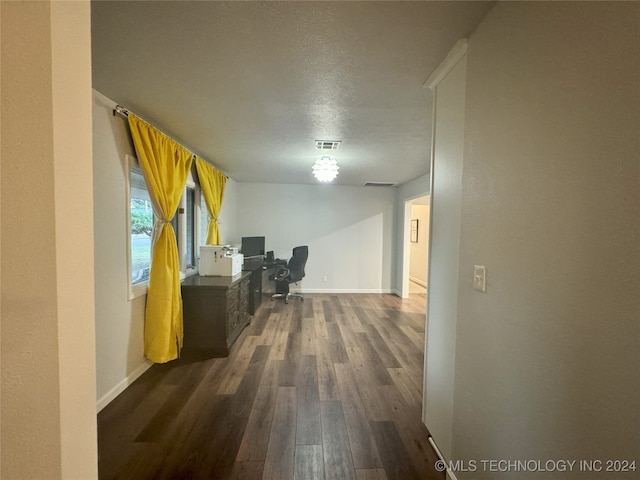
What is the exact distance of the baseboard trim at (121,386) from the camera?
1.94 metres

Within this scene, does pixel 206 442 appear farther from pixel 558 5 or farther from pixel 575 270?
pixel 558 5

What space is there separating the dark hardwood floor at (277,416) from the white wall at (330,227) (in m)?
2.56

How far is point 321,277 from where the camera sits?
574 centimetres

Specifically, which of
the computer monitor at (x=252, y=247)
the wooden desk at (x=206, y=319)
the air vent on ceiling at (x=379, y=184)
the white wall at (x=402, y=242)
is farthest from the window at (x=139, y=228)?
the white wall at (x=402, y=242)

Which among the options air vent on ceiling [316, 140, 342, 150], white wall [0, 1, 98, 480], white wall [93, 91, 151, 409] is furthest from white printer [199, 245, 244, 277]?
white wall [0, 1, 98, 480]

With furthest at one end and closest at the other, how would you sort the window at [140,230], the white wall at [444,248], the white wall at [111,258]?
1. the window at [140,230]
2. the white wall at [111,258]
3. the white wall at [444,248]

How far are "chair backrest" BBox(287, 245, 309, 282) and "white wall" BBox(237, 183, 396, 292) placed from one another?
723 mm

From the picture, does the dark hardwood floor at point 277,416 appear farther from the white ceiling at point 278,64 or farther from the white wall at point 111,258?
the white ceiling at point 278,64

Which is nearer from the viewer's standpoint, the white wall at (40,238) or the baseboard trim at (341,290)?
the white wall at (40,238)

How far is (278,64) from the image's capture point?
151 centimetres

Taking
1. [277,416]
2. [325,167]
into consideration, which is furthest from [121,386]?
[325,167]

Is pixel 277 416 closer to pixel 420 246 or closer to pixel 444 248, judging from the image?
pixel 444 248

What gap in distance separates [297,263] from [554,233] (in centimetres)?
429

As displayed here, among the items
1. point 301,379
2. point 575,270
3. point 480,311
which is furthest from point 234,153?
point 575,270
